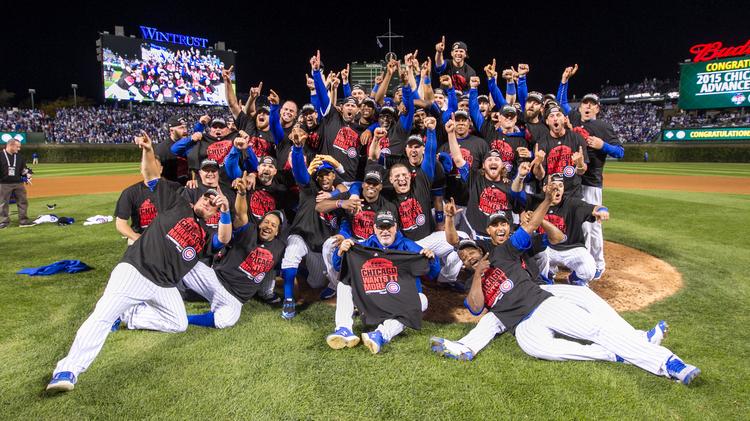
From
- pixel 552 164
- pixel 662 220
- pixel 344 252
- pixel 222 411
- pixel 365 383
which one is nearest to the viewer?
pixel 222 411

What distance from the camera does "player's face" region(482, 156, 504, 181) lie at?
211 inches

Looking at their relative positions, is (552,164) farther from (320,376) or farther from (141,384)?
(141,384)

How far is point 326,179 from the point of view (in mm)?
5480

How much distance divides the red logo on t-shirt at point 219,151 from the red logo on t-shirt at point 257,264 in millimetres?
1735

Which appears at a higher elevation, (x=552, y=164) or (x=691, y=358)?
(x=552, y=164)

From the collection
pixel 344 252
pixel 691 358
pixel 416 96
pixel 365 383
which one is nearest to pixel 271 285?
pixel 344 252

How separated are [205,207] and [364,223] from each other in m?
1.82

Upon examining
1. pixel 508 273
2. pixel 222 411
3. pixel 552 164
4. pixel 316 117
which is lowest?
pixel 222 411

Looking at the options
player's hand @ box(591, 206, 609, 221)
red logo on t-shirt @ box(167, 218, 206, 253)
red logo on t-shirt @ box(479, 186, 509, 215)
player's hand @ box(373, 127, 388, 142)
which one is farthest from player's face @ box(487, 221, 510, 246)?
red logo on t-shirt @ box(167, 218, 206, 253)

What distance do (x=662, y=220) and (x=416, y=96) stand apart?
7.66m

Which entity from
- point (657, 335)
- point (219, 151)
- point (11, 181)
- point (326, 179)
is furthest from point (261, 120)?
point (11, 181)

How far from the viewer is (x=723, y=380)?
3.45 m

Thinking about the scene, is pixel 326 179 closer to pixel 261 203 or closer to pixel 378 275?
pixel 261 203

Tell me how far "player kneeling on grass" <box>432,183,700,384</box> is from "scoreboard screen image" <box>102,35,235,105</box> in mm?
40989
